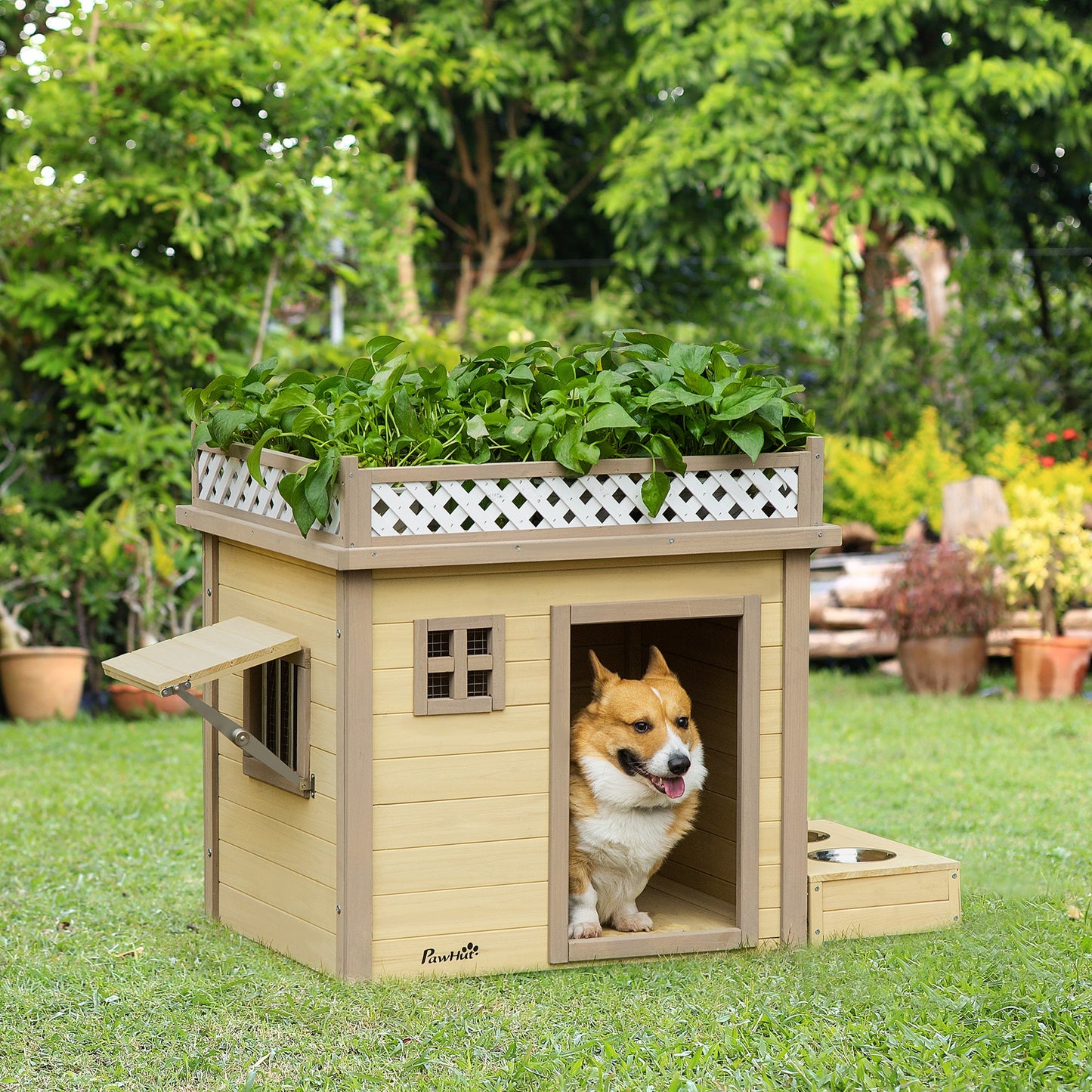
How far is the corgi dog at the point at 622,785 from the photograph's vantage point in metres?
4.71

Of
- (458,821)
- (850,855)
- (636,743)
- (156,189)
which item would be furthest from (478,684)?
(156,189)

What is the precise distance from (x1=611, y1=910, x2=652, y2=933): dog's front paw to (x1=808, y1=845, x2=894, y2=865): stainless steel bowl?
2.43 feet

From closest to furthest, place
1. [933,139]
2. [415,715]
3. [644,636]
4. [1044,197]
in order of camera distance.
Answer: [415,715]
[644,636]
[933,139]
[1044,197]

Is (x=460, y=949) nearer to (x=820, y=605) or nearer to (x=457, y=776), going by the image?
(x=457, y=776)

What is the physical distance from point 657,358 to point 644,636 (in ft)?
4.01

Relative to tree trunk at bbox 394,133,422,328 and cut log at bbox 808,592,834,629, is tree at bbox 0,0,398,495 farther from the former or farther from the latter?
cut log at bbox 808,592,834,629

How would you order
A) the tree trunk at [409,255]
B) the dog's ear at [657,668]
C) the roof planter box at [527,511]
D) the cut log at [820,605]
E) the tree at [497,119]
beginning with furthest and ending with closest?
the tree at [497,119]
the tree trunk at [409,255]
the cut log at [820,605]
the dog's ear at [657,668]
the roof planter box at [527,511]

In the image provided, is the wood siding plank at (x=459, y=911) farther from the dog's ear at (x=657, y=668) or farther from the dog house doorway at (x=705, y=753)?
the dog's ear at (x=657, y=668)

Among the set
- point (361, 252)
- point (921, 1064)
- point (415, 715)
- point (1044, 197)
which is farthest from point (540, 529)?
point (1044, 197)

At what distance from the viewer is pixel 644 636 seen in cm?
574

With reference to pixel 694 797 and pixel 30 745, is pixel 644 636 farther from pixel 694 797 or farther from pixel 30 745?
pixel 30 745

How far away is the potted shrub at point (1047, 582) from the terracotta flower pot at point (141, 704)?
5.09m

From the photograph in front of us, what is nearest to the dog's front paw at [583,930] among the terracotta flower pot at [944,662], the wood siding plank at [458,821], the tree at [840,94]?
the wood siding plank at [458,821]

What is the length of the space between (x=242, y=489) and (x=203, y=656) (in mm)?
603
